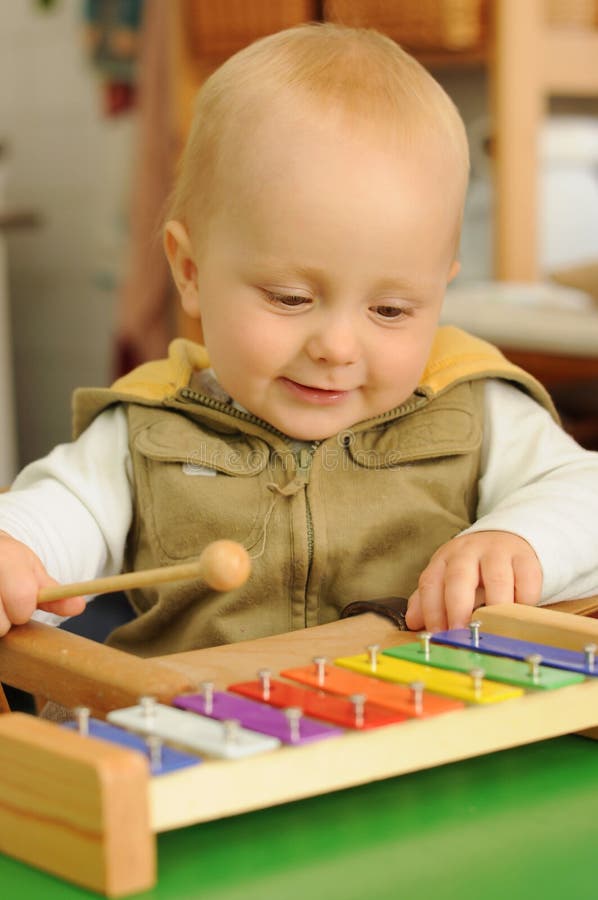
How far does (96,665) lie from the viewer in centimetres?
75

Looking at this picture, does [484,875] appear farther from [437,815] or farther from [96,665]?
[96,665]

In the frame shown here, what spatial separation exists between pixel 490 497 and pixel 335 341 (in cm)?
23

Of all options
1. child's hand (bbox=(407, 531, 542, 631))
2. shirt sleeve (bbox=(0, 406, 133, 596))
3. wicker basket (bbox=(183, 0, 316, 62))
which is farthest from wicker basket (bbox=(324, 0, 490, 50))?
child's hand (bbox=(407, 531, 542, 631))

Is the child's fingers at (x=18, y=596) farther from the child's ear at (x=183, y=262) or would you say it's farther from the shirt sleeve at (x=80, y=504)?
the child's ear at (x=183, y=262)

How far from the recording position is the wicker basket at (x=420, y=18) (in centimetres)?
254

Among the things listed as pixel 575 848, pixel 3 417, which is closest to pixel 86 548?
pixel 575 848

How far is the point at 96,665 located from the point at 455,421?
0.50 meters

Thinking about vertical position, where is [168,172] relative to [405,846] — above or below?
below

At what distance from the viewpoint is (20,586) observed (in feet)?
2.91

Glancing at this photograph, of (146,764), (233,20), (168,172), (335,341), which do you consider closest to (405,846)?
(146,764)

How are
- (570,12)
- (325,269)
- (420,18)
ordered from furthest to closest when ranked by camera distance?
(570,12) < (420,18) < (325,269)

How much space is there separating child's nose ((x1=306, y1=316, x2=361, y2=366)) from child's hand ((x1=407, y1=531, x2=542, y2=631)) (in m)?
0.17

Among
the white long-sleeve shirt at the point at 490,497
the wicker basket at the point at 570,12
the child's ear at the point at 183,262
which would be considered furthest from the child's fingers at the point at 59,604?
the wicker basket at the point at 570,12

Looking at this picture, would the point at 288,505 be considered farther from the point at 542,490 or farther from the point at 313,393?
the point at 542,490
